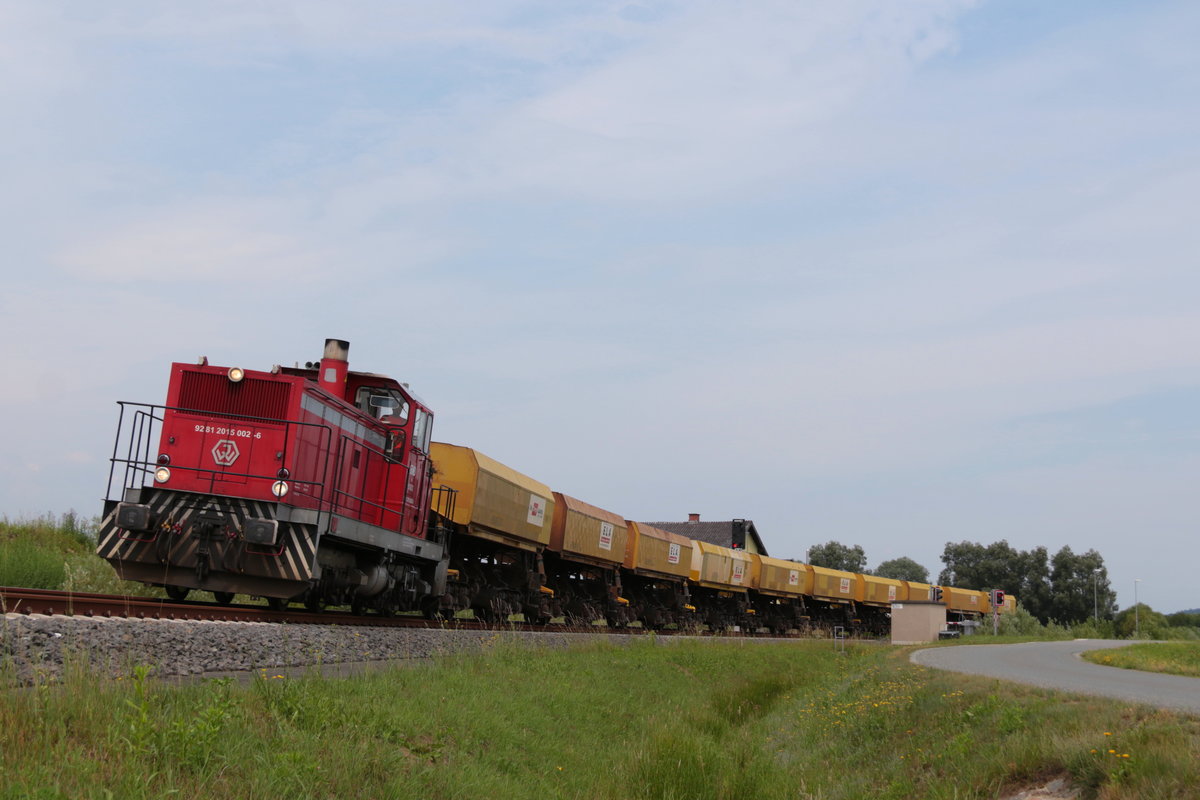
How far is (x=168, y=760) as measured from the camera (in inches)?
220

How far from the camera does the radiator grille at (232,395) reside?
13.9 m

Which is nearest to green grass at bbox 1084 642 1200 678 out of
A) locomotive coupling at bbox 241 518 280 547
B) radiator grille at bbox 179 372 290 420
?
locomotive coupling at bbox 241 518 280 547

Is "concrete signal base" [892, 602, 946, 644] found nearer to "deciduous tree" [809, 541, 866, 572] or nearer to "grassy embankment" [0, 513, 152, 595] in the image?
"grassy embankment" [0, 513, 152, 595]

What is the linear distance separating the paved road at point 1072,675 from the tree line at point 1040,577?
223 ft

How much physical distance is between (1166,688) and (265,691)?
461 inches

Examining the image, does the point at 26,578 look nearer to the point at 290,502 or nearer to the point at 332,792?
the point at 290,502

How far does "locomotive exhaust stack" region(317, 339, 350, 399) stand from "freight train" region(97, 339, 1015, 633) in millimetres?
24

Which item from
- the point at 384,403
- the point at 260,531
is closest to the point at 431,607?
the point at 384,403

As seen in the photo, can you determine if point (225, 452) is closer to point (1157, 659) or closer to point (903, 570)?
point (1157, 659)

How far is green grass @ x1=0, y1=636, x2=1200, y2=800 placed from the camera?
5.68 m

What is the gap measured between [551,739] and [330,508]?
5.10 m

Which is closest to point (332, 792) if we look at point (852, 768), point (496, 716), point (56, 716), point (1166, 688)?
point (56, 716)

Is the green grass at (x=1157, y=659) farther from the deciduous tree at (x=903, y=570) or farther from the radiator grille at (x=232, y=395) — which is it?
the deciduous tree at (x=903, y=570)

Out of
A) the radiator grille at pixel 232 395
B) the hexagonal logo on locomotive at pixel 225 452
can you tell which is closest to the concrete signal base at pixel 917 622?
the radiator grille at pixel 232 395
